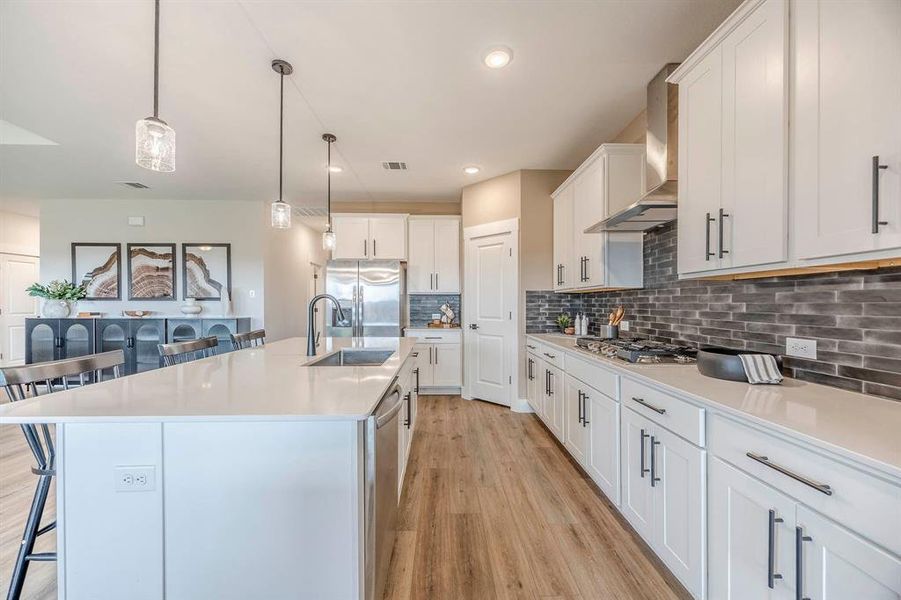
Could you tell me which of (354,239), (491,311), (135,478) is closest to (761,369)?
(135,478)

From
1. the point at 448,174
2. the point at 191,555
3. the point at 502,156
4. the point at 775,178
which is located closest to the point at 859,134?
the point at 775,178

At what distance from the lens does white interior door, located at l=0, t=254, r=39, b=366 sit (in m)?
5.82

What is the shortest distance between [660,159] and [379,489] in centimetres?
240

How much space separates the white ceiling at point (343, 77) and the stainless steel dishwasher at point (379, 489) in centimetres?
201

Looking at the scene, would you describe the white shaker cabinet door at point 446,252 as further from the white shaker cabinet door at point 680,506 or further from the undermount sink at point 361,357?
the white shaker cabinet door at point 680,506

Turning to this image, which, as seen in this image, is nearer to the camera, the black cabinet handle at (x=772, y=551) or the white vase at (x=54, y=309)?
the black cabinet handle at (x=772, y=551)

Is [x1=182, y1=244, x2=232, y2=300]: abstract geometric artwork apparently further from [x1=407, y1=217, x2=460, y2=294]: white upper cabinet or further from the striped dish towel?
the striped dish towel

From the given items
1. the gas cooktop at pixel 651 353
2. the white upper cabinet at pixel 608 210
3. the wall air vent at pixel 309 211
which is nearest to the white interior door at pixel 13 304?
the wall air vent at pixel 309 211

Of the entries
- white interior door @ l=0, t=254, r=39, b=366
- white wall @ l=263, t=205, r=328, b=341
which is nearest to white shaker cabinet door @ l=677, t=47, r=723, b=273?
white wall @ l=263, t=205, r=328, b=341

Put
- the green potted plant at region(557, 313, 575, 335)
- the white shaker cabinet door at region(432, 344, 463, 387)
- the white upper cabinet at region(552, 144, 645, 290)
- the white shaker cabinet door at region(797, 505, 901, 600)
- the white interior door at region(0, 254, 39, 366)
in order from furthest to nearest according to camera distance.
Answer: the white interior door at region(0, 254, 39, 366), the white shaker cabinet door at region(432, 344, 463, 387), the green potted plant at region(557, 313, 575, 335), the white upper cabinet at region(552, 144, 645, 290), the white shaker cabinet door at region(797, 505, 901, 600)

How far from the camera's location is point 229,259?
532 centimetres

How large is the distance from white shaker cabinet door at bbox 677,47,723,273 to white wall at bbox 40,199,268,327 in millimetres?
5442

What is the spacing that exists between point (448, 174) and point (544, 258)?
1.53 m

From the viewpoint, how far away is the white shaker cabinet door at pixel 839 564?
0.75 m
